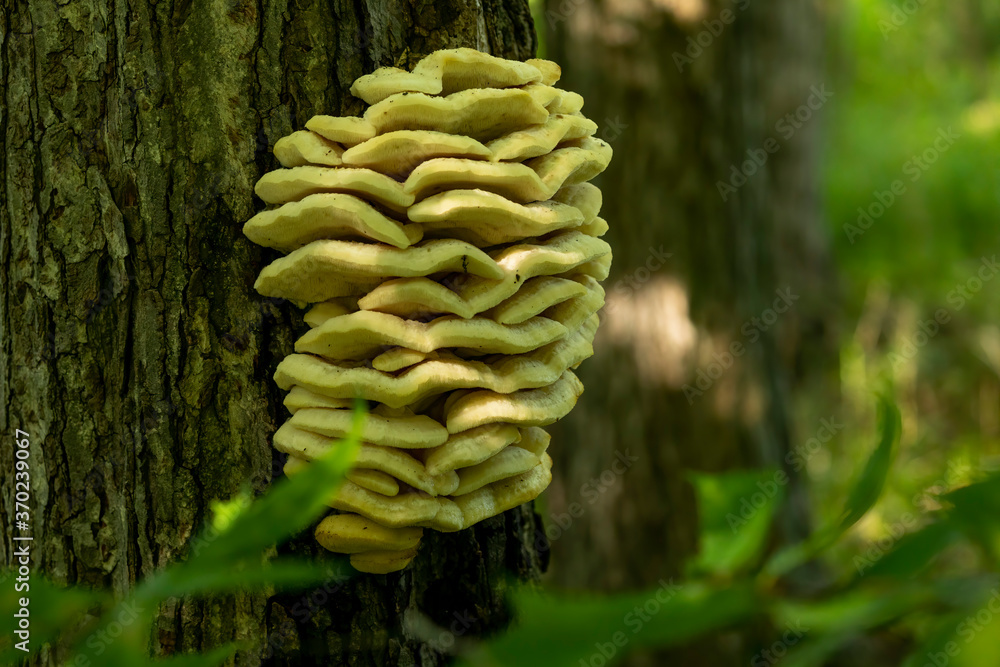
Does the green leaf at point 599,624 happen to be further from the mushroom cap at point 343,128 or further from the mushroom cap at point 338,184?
the mushroom cap at point 343,128

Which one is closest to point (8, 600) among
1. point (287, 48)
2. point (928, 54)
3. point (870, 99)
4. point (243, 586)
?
point (243, 586)

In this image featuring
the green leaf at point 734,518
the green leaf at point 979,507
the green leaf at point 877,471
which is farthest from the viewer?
the green leaf at point 734,518

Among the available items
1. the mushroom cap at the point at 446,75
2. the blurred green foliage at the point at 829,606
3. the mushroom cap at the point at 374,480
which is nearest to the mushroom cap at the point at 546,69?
the mushroom cap at the point at 446,75

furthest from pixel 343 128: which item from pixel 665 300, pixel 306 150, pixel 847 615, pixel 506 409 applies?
pixel 665 300

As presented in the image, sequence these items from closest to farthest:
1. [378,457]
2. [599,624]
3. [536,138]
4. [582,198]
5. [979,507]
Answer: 1. [599,624]
2. [979,507]
3. [378,457]
4. [536,138]
5. [582,198]

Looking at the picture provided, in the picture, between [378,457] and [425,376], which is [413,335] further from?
[378,457]

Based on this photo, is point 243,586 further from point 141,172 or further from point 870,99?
point 870,99
